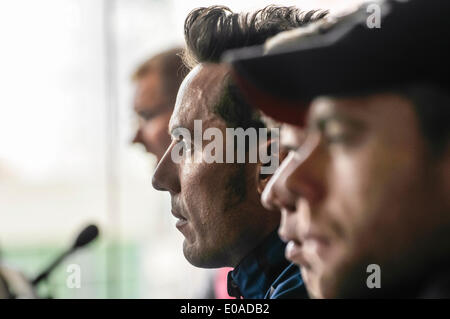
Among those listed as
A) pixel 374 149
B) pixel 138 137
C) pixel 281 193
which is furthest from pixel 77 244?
pixel 138 137

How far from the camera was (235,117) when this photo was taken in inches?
46.4

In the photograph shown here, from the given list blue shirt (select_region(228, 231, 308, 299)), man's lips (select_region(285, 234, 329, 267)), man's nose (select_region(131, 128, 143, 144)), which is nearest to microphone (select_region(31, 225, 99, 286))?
blue shirt (select_region(228, 231, 308, 299))

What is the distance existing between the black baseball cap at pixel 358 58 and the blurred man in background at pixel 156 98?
4.45 ft

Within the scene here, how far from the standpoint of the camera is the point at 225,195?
116cm

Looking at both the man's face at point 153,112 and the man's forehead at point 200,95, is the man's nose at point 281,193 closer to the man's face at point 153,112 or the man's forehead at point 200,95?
the man's forehead at point 200,95

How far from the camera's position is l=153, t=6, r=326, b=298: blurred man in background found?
45.2 inches

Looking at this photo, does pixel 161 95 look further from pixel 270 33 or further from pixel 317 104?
pixel 317 104

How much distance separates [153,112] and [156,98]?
5cm

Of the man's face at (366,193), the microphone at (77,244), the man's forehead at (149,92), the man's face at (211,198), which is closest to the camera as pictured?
the man's face at (366,193)

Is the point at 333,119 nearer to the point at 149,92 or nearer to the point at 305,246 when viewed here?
the point at 305,246

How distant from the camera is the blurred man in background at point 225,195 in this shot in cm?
115

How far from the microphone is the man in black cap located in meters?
0.68

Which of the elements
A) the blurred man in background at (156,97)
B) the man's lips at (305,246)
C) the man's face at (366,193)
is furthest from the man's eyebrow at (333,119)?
the blurred man in background at (156,97)
